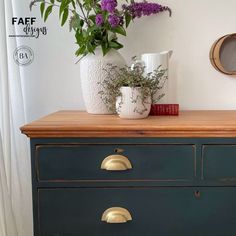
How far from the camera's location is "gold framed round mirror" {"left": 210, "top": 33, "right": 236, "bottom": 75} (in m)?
1.25

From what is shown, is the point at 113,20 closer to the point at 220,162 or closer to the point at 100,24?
the point at 100,24

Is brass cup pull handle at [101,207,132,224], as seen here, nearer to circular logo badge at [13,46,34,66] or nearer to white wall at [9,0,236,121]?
white wall at [9,0,236,121]

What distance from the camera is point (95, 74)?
1114mm

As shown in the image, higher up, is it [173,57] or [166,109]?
[173,57]

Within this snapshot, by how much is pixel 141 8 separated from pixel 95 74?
0.36 meters

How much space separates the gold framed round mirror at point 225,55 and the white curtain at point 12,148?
922 millimetres

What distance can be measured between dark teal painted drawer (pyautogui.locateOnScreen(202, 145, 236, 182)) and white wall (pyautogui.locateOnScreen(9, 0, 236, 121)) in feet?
1.59

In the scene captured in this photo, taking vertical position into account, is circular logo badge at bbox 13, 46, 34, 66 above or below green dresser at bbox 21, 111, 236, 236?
above

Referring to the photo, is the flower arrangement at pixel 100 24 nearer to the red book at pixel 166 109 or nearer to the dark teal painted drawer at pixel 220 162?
the red book at pixel 166 109

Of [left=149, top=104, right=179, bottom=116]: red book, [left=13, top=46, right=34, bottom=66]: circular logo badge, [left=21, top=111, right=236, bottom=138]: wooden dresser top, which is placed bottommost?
[left=21, top=111, right=236, bottom=138]: wooden dresser top

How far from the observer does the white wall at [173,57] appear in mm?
1296

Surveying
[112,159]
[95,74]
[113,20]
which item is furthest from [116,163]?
[113,20]

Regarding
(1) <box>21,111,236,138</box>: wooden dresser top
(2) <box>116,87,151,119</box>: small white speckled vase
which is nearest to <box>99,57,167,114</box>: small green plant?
(2) <box>116,87,151,119</box>: small white speckled vase

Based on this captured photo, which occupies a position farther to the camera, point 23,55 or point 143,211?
point 23,55
